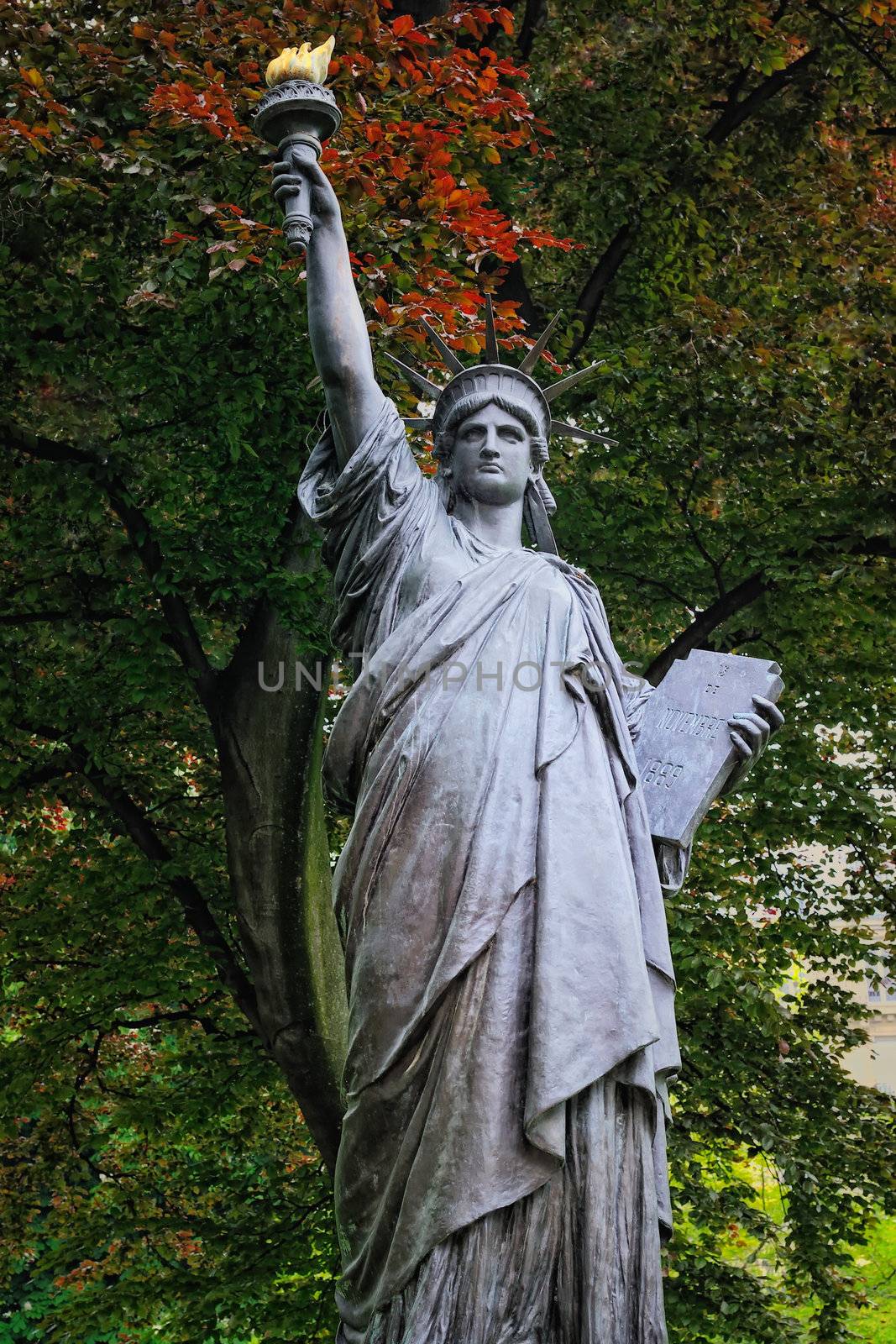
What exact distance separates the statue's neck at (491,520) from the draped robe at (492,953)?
0.26m

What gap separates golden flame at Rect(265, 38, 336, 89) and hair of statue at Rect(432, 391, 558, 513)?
3.21 feet

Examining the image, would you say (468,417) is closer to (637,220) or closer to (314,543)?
(314,543)

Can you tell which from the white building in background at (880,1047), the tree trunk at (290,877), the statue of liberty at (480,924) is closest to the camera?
the statue of liberty at (480,924)

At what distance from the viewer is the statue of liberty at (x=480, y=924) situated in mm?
3785

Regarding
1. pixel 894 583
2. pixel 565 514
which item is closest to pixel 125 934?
pixel 565 514

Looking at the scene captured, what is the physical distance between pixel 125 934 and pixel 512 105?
5.96m

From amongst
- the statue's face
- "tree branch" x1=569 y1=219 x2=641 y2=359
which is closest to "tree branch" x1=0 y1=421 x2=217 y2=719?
"tree branch" x1=569 y1=219 x2=641 y2=359

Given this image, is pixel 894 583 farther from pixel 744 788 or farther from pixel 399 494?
pixel 399 494

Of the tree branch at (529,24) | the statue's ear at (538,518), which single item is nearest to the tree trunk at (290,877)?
the statue's ear at (538,518)

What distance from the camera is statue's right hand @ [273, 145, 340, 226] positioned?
467 cm

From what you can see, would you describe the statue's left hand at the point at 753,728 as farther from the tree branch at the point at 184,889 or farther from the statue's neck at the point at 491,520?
the tree branch at the point at 184,889

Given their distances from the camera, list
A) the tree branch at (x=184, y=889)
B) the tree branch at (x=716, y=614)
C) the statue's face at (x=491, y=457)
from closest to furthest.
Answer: the statue's face at (x=491, y=457) < the tree branch at (x=184, y=889) < the tree branch at (x=716, y=614)

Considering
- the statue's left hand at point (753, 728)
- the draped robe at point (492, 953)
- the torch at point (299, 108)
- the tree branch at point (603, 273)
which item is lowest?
the draped robe at point (492, 953)

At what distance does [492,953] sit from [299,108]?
2388 mm
